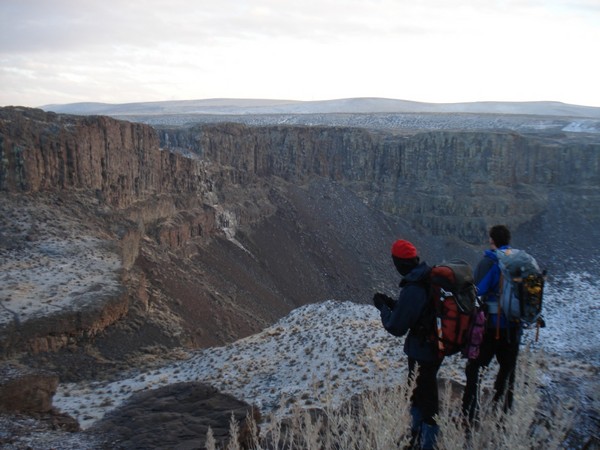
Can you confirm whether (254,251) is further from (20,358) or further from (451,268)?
(451,268)

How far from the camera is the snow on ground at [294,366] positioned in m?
8.80

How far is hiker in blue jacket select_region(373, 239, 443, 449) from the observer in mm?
5219

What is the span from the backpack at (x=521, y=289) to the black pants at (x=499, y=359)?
0.24 metres

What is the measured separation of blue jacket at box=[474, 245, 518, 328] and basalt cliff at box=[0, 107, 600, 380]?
9.21 m

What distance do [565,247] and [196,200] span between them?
1090 inches

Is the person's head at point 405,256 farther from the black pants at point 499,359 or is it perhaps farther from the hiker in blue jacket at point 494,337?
the black pants at point 499,359

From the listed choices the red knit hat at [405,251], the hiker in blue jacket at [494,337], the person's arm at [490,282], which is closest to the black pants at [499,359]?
the hiker in blue jacket at [494,337]

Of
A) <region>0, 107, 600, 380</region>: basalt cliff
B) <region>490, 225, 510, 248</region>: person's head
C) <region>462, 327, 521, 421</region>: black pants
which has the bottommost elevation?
<region>0, 107, 600, 380</region>: basalt cliff

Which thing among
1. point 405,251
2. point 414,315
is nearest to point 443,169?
point 405,251

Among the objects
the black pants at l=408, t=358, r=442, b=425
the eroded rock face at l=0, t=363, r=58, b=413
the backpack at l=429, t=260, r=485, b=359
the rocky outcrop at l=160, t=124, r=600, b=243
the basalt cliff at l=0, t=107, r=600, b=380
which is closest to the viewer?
the backpack at l=429, t=260, r=485, b=359

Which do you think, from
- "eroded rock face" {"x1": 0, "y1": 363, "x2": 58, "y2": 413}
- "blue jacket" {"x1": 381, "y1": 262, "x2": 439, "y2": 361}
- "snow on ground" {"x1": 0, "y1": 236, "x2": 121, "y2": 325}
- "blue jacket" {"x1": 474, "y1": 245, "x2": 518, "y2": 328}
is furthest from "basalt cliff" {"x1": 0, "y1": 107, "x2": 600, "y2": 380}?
"blue jacket" {"x1": 474, "y1": 245, "x2": 518, "y2": 328}

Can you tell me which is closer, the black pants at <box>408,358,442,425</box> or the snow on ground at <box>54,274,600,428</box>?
the black pants at <box>408,358,442,425</box>

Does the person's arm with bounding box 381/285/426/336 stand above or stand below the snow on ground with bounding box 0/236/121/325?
above

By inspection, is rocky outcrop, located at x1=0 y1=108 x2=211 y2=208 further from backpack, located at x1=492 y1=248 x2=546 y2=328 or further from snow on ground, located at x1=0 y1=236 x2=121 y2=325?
backpack, located at x1=492 y1=248 x2=546 y2=328
